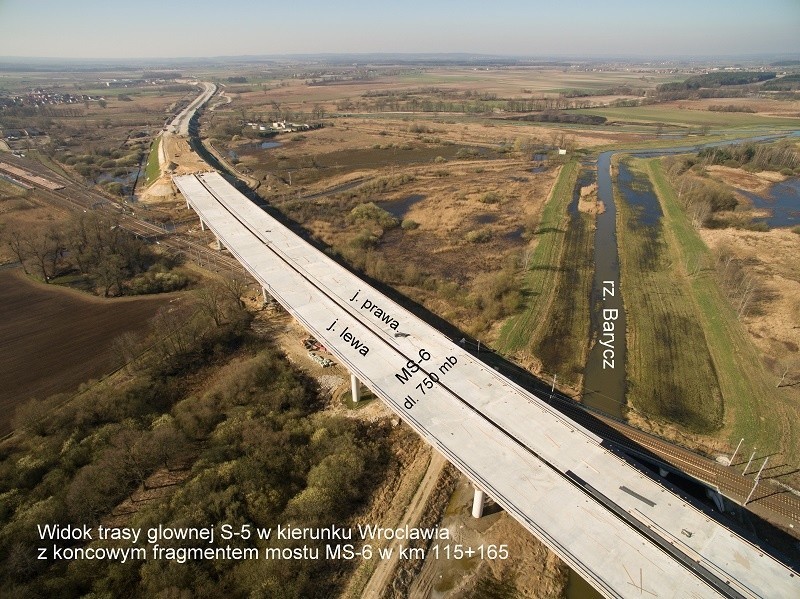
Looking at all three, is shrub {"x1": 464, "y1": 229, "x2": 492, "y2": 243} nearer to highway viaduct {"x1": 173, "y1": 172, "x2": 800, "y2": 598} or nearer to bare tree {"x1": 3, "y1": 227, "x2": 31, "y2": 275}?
highway viaduct {"x1": 173, "y1": 172, "x2": 800, "y2": 598}

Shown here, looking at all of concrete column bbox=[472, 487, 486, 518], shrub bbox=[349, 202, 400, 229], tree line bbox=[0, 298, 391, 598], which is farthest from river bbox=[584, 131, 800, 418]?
shrub bbox=[349, 202, 400, 229]

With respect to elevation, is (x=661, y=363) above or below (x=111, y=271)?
below

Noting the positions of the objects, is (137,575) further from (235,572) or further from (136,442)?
(136,442)

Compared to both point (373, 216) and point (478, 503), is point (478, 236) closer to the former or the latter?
point (373, 216)

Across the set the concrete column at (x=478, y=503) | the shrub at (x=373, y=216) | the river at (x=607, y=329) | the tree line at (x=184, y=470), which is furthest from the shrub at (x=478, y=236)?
the concrete column at (x=478, y=503)

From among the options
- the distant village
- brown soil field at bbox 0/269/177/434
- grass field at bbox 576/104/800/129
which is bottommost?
brown soil field at bbox 0/269/177/434

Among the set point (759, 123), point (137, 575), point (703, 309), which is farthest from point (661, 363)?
point (759, 123)
